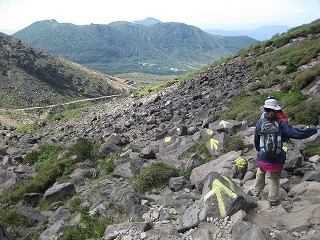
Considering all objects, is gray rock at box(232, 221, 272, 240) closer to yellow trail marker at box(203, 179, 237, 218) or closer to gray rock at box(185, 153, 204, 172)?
yellow trail marker at box(203, 179, 237, 218)

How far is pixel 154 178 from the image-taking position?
1182 cm

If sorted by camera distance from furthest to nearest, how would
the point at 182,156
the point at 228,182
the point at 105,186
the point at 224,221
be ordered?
the point at 182,156 < the point at 105,186 < the point at 228,182 < the point at 224,221

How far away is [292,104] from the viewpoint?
1631 cm

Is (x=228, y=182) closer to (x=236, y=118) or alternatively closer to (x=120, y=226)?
(x=120, y=226)

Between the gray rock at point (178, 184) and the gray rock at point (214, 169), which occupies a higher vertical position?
the gray rock at point (214, 169)

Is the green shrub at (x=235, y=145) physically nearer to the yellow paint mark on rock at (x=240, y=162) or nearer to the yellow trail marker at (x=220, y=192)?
the yellow paint mark on rock at (x=240, y=162)

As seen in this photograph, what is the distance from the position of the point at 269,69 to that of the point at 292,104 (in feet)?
41.9

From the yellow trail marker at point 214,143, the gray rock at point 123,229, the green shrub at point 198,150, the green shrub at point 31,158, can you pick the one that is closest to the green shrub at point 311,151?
the yellow trail marker at point 214,143

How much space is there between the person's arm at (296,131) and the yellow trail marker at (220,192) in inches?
75.6

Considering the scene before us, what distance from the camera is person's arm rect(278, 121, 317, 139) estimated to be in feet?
25.3

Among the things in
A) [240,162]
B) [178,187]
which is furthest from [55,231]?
[240,162]

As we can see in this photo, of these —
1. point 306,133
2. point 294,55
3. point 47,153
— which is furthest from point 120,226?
point 294,55

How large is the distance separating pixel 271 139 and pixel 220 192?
1.73 m

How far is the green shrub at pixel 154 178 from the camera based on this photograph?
11.6m
